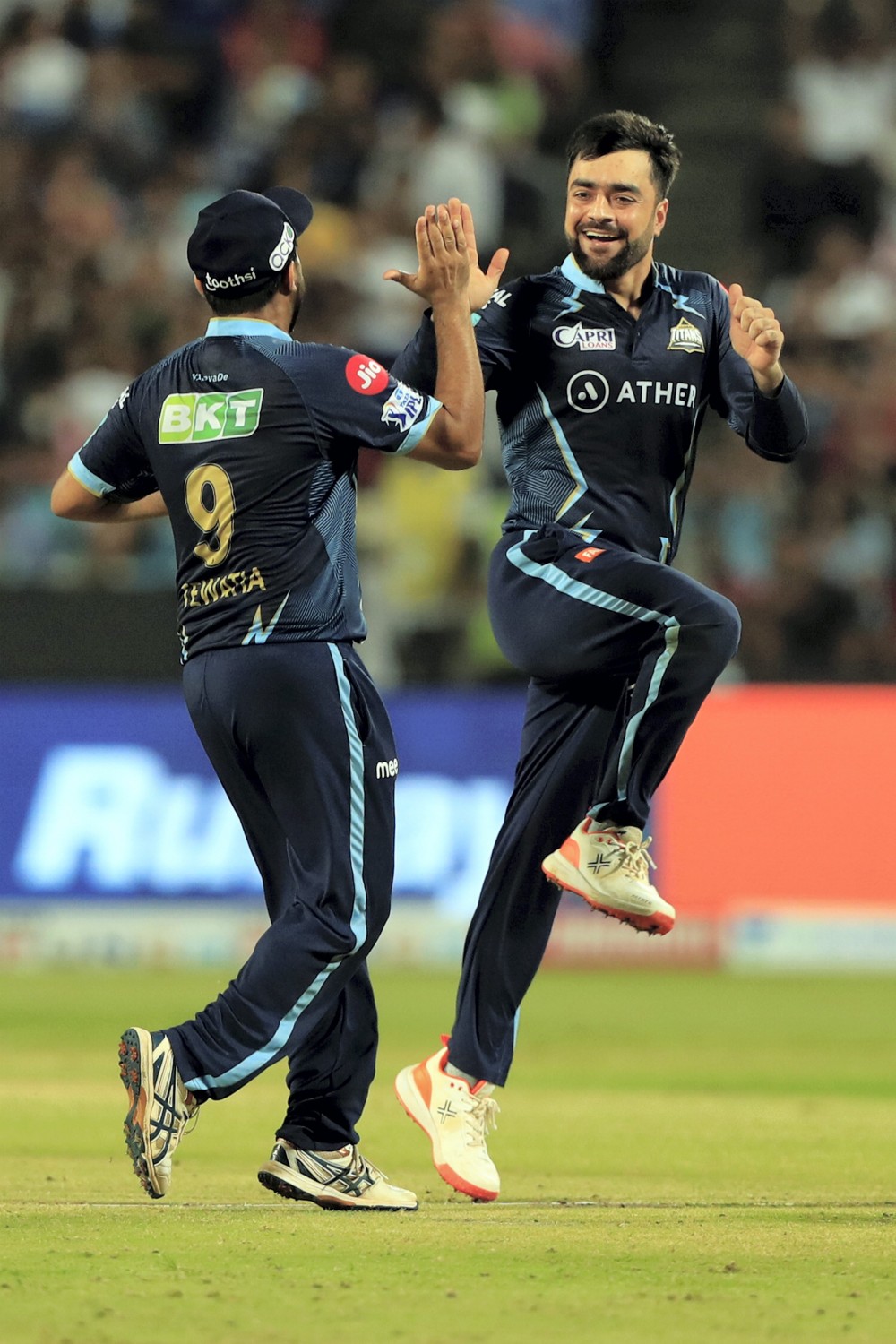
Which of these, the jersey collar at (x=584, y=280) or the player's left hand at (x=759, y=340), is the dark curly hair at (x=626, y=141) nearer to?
the jersey collar at (x=584, y=280)

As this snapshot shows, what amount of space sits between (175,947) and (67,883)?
0.74 metres

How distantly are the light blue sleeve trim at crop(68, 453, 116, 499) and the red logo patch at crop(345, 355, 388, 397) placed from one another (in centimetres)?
79

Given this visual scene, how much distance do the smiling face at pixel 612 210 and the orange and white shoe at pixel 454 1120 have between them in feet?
7.28

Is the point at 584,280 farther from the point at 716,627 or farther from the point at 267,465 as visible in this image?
the point at 267,465

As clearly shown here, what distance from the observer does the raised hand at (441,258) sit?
17.8ft

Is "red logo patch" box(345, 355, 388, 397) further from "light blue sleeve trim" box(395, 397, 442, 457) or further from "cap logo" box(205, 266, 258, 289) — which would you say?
"cap logo" box(205, 266, 258, 289)

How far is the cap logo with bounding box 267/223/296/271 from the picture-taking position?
540 cm

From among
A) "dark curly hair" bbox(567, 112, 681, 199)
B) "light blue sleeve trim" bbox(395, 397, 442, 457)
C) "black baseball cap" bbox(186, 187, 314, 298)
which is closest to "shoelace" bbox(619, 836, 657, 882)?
"light blue sleeve trim" bbox(395, 397, 442, 457)

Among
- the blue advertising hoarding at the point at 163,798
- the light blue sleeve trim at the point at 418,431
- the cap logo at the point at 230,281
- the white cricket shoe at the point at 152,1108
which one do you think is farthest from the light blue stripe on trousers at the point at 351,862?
the blue advertising hoarding at the point at 163,798

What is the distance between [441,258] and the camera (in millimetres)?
5441

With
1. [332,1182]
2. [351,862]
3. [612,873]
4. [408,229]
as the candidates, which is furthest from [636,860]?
[408,229]

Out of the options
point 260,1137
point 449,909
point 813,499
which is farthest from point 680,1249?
point 813,499

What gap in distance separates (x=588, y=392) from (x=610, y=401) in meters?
0.07

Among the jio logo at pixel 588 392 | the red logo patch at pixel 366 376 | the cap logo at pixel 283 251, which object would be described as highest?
the cap logo at pixel 283 251
